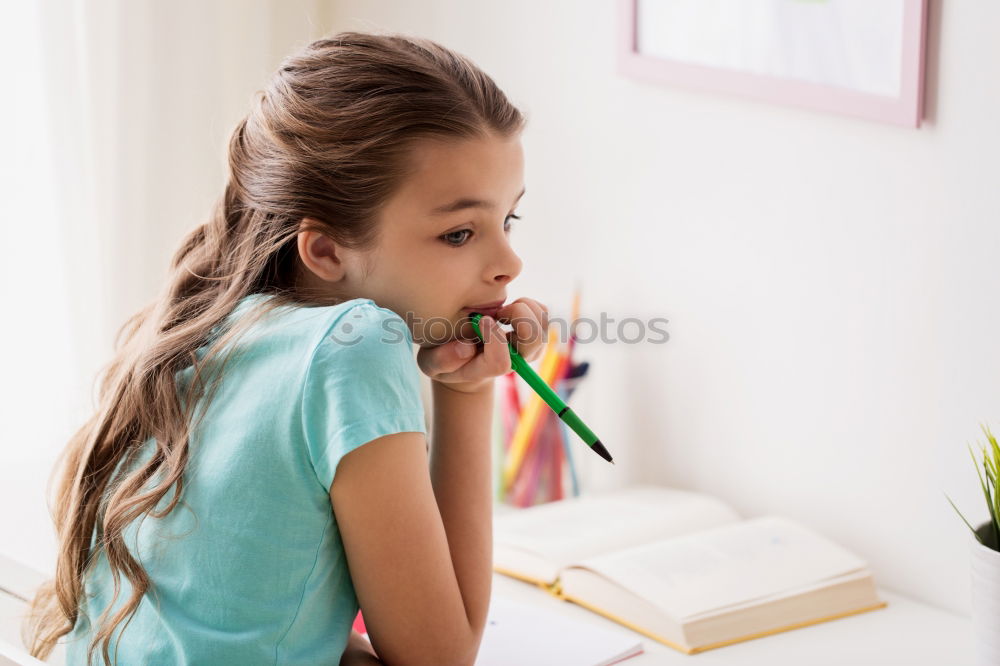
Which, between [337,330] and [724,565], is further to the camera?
[724,565]

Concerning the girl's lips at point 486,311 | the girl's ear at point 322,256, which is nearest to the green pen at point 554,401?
the girl's lips at point 486,311

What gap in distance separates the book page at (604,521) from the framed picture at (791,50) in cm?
49

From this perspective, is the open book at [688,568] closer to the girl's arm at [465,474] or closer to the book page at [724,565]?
the book page at [724,565]

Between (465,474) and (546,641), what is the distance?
0.66 feet

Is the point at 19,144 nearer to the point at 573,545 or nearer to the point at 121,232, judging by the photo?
the point at 121,232

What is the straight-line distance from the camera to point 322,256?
3.04 ft

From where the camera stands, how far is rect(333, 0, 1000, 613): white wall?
3.63 feet

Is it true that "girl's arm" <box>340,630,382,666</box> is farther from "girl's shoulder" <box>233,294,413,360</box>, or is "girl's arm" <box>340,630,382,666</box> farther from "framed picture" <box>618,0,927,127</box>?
"framed picture" <box>618,0,927,127</box>

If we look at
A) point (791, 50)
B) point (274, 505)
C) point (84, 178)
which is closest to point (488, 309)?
point (274, 505)

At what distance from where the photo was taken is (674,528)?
130 cm

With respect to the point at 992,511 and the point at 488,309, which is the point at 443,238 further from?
the point at 992,511

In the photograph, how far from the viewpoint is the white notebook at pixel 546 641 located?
3.38 feet

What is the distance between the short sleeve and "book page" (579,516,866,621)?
0.42 m

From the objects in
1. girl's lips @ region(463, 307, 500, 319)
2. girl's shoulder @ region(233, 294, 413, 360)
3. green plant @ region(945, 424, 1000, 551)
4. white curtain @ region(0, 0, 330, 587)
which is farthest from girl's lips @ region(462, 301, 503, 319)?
white curtain @ region(0, 0, 330, 587)
